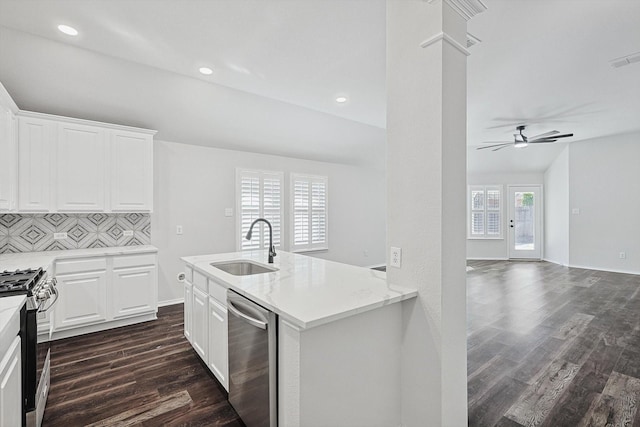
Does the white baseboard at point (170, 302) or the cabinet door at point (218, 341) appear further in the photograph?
the white baseboard at point (170, 302)

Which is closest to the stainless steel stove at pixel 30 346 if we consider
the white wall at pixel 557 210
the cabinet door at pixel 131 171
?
the cabinet door at pixel 131 171

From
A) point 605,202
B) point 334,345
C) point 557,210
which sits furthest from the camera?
point 557,210

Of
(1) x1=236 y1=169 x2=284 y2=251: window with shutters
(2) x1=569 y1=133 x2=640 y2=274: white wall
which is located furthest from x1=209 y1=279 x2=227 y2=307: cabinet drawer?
(2) x1=569 y1=133 x2=640 y2=274: white wall

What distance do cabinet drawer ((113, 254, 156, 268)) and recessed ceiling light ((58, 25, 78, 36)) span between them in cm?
228

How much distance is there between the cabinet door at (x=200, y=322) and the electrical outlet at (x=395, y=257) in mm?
1481

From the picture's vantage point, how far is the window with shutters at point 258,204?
5.16 m

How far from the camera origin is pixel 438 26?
1.70 metres

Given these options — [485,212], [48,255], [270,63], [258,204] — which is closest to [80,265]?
[48,255]

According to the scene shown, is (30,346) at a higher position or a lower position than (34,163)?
lower

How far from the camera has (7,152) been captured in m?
2.96

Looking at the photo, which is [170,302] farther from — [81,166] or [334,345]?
[334,345]

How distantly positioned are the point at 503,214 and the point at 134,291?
907 cm

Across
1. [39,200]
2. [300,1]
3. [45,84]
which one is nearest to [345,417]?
[300,1]

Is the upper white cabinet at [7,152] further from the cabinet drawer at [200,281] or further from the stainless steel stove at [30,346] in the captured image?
the cabinet drawer at [200,281]
